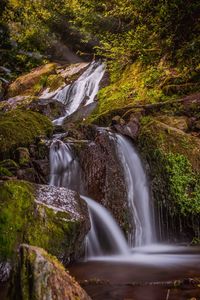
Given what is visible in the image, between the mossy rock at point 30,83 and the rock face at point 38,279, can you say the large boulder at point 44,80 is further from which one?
the rock face at point 38,279

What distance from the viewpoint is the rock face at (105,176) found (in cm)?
700

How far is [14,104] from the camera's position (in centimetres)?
1473

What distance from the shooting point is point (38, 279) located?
98.9 inches

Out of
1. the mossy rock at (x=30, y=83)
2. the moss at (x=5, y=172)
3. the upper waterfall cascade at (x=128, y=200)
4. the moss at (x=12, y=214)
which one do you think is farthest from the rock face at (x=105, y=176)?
the mossy rock at (x=30, y=83)

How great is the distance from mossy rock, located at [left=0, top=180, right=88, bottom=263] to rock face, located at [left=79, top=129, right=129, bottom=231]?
1508mm

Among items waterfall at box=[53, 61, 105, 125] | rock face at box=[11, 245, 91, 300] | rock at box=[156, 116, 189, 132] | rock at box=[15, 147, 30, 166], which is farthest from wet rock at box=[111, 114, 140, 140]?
rock face at box=[11, 245, 91, 300]

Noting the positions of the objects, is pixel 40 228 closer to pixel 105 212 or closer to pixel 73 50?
pixel 105 212

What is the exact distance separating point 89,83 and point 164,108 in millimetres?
5611

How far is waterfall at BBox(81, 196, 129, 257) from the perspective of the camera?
592 centimetres

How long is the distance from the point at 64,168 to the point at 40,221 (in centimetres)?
260

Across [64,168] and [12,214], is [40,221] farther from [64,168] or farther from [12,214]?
[64,168]

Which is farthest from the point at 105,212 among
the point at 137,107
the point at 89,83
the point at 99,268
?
the point at 89,83

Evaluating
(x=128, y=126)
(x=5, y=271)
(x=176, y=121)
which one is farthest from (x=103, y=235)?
(x=176, y=121)

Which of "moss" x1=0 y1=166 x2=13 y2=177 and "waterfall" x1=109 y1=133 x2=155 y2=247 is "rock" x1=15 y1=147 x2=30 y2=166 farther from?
"waterfall" x1=109 y1=133 x2=155 y2=247
